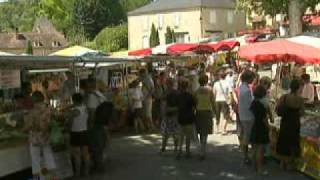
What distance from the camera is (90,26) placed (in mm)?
94188

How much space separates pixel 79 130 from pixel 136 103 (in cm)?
651

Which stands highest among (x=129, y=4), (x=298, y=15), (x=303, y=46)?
(x=129, y=4)

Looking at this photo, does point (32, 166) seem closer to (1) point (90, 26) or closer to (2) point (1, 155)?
(2) point (1, 155)

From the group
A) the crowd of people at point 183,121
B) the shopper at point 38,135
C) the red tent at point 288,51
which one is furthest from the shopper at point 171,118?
the shopper at point 38,135

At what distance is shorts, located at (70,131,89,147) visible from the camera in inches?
465

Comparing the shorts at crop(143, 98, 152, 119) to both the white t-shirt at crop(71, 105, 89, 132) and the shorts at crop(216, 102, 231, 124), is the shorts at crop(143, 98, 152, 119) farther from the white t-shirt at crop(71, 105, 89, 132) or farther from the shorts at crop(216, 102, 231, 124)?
the white t-shirt at crop(71, 105, 89, 132)

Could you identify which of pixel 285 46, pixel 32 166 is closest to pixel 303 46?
pixel 285 46

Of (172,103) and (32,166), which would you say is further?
(172,103)

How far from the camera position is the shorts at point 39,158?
10.9 meters

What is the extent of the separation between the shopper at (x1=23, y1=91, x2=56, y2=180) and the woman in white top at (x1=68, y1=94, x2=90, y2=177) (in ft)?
2.78

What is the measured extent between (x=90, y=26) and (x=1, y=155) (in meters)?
84.4

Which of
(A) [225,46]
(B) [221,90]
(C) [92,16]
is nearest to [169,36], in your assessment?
(C) [92,16]

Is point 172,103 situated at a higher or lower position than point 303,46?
lower

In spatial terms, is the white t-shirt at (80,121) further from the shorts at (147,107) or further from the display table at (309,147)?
the shorts at (147,107)
